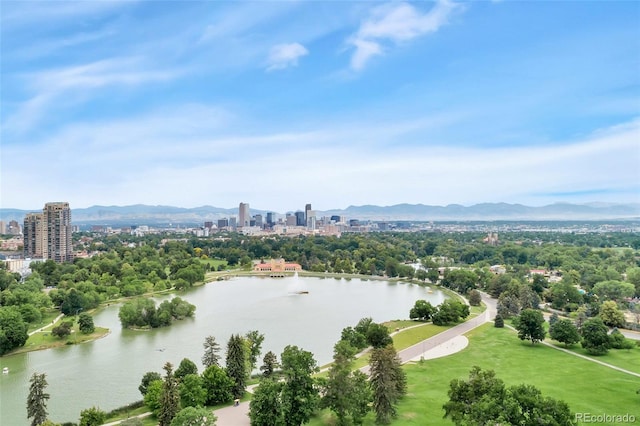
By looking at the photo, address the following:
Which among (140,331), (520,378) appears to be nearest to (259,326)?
(140,331)

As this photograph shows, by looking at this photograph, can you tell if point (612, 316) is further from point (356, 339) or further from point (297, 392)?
point (297, 392)

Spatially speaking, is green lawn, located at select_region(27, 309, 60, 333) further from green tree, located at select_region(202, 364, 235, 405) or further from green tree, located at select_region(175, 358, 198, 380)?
green tree, located at select_region(202, 364, 235, 405)

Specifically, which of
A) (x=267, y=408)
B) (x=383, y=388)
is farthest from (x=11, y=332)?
(x=383, y=388)

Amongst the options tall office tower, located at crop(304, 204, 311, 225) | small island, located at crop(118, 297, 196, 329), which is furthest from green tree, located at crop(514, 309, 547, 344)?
Answer: tall office tower, located at crop(304, 204, 311, 225)

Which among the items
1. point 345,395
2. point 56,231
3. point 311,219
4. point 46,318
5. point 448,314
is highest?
point 56,231

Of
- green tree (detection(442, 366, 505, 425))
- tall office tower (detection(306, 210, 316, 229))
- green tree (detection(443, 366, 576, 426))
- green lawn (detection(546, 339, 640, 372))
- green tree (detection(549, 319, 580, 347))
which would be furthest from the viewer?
tall office tower (detection(306, 210, 316, 229))

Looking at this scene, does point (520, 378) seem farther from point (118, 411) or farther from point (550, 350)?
point (118, 411)
